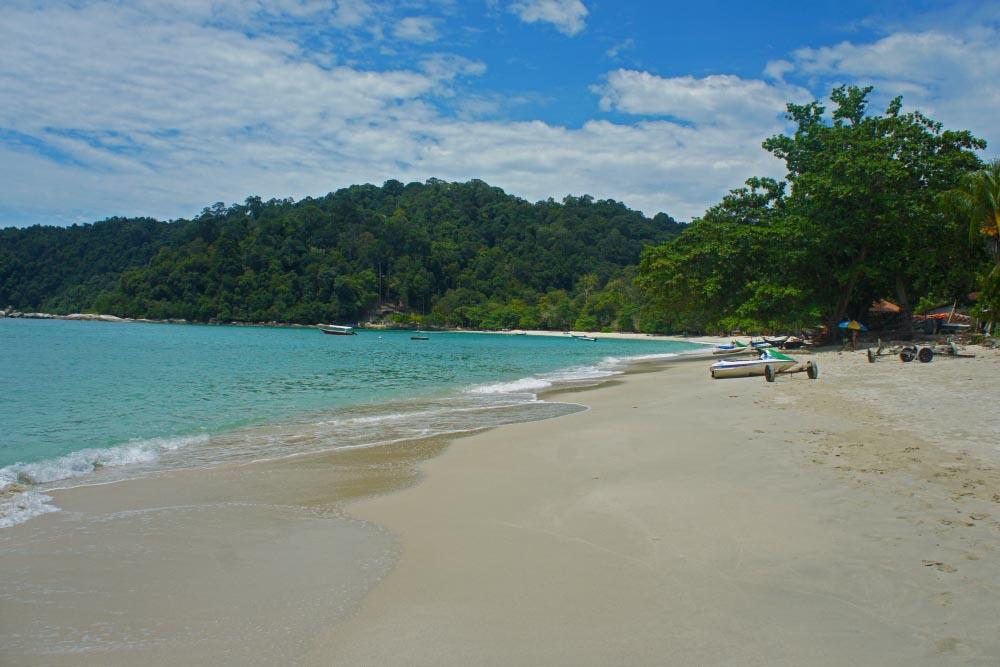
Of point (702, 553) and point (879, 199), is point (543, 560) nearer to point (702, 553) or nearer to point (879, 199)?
point (702, 553)

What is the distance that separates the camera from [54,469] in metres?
8.88

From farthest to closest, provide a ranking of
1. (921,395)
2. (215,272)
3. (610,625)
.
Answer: (215,272)
(921,395)
(610,625)

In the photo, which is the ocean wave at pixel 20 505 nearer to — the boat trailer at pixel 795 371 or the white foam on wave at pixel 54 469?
the white foam on wave at pixel 54 469

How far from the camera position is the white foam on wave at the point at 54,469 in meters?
6.87

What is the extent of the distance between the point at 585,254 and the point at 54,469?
156 metres

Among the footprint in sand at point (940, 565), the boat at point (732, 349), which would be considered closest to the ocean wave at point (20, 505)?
Answer: the footprint in sand at point (940, 565)

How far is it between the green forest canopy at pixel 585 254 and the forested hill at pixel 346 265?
495mm

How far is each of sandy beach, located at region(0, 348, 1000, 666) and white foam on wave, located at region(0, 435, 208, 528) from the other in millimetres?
371

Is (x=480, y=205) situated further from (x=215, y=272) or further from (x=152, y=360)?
(x=152, y=360)

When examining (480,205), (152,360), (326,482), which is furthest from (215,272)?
(326,482)

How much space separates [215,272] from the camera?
13550 centimetres

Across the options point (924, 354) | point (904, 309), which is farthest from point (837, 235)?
point (924, 354)

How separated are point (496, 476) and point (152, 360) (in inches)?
1196

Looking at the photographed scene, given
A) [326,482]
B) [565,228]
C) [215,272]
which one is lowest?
[326,482]
